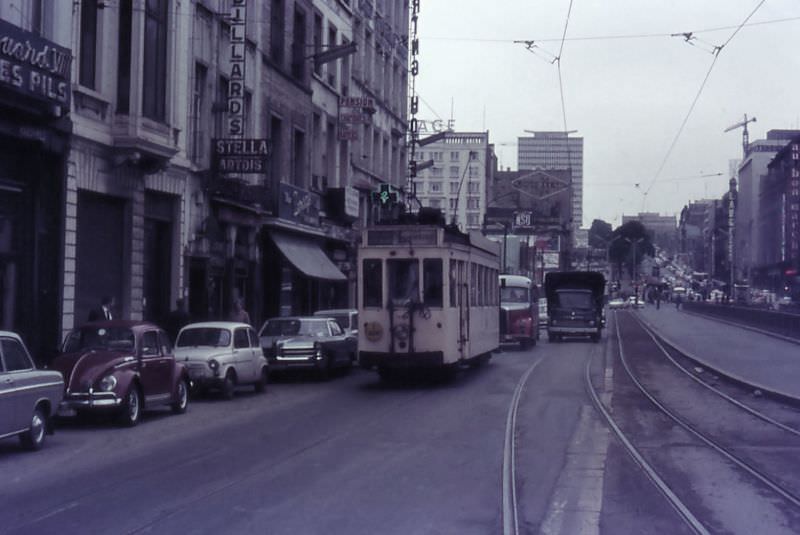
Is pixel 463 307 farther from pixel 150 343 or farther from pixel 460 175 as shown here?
pixel 460 175

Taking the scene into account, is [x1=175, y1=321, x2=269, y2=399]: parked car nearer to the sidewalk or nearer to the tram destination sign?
the tram destination sign

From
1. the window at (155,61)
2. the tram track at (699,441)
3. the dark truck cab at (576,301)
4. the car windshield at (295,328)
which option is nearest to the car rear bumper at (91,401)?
the tram track at (699,441)

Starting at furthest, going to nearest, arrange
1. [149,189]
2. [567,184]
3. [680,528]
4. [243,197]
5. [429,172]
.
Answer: [567,184] → [429,172] → [243,197] → [149,189] → [680,528]

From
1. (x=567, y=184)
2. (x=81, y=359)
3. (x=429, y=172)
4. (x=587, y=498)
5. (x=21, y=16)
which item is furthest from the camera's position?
(x=567, y=184)

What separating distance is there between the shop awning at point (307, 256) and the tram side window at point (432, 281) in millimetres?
14236

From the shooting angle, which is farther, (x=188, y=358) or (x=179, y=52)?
(x=179, y=52)

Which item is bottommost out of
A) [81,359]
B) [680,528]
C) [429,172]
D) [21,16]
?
[680,528]

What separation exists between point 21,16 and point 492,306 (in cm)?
1472

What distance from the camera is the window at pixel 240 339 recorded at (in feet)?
72.1

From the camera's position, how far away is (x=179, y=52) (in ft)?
92.1

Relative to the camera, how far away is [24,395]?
1335cm

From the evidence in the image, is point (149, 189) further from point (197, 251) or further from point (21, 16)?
point (21, 16)

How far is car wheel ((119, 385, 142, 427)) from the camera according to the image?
53.7ft

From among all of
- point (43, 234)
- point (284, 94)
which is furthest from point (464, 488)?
point (284, 94)
